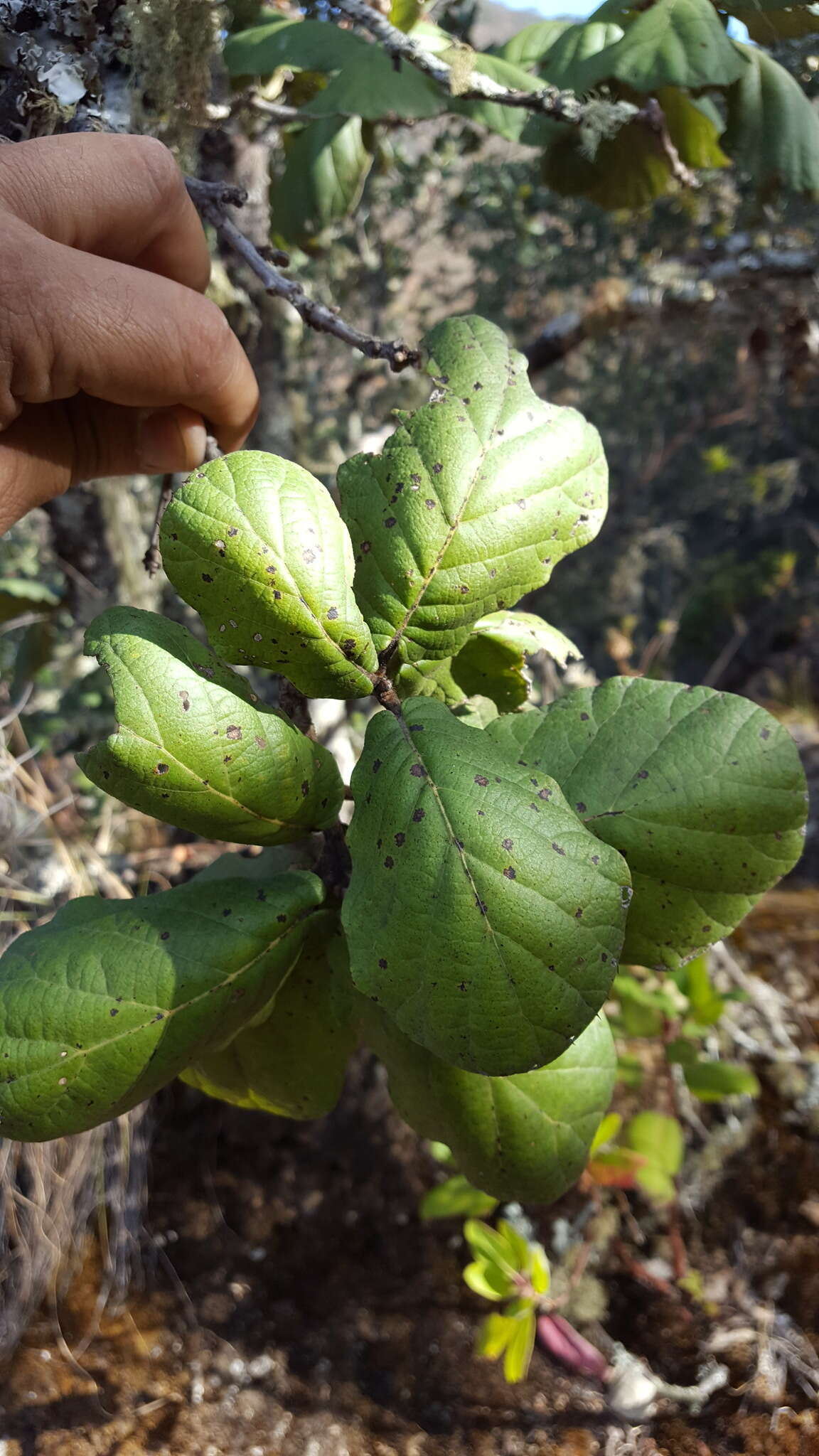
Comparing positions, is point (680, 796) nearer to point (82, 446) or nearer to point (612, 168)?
point (82, 446)

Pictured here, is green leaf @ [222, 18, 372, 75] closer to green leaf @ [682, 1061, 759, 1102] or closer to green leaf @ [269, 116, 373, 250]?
green leaf @ [269, 116, 373, 250]

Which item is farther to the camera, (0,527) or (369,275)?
(369,275)

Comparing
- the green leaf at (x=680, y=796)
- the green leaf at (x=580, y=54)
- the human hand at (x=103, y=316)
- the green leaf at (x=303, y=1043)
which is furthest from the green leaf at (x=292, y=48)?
the green leaf at (x=303, y=1043)

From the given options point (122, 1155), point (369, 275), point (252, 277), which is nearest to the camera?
point (122, 1155)

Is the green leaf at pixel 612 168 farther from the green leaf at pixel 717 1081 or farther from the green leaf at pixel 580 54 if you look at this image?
the green leaf at pixel 717 1081

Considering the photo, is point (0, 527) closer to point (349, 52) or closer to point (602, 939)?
point (602, 939)

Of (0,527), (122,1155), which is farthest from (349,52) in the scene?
(122,1155)
